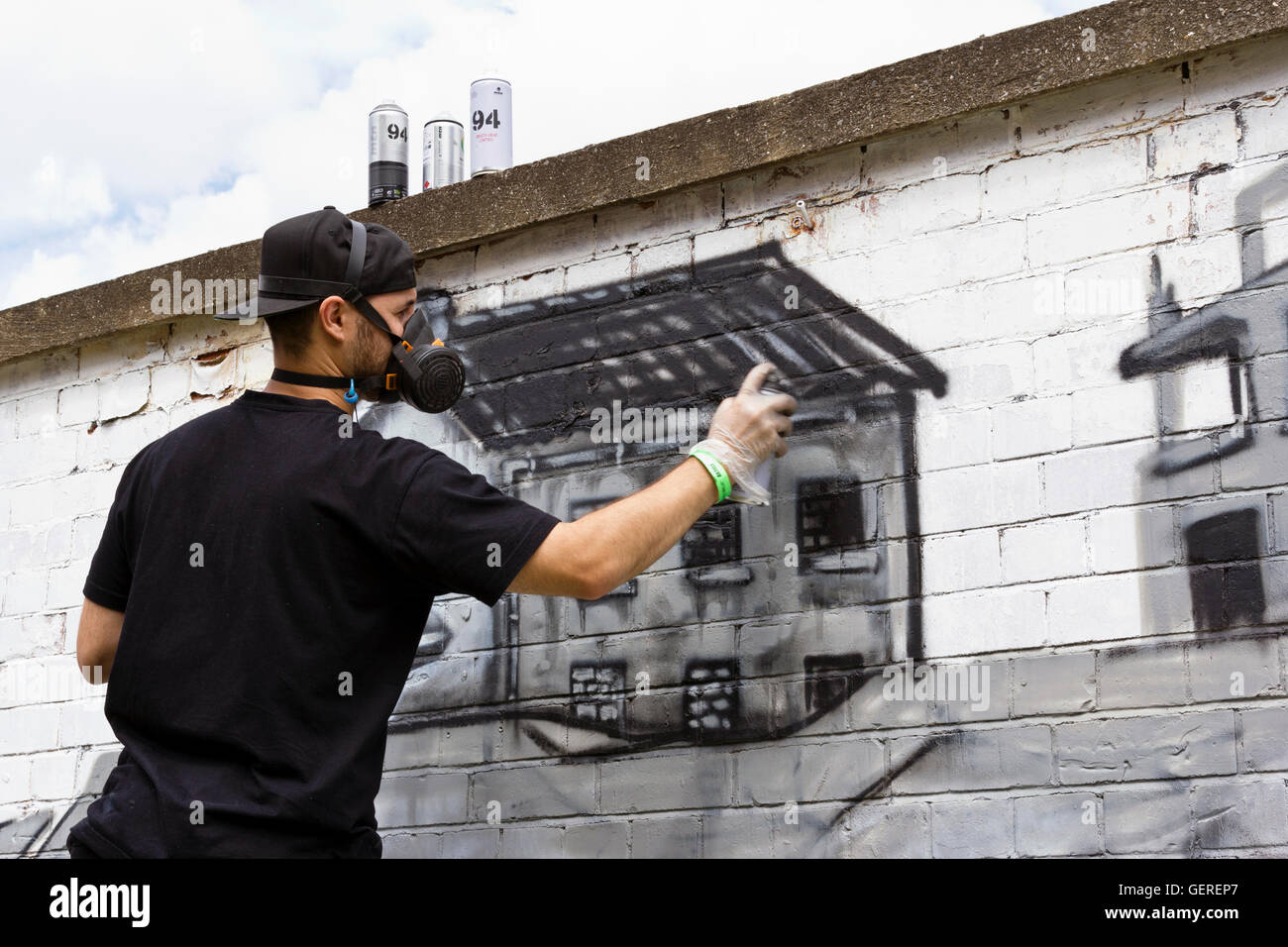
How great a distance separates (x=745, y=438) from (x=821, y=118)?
120cm

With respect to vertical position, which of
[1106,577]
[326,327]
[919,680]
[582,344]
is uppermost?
[582,344]

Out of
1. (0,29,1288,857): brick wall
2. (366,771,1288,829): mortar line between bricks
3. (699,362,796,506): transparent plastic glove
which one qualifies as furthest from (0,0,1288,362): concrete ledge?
(366,771,1288,829): mortar line between bricks

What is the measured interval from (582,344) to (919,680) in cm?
148

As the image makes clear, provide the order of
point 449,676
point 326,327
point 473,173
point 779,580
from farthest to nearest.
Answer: point 473,173 → point 449,676 → point 779,580 → point 326,327

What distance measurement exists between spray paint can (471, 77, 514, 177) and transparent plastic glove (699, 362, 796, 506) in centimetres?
187

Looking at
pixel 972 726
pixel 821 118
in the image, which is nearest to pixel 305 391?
pixel 821 118

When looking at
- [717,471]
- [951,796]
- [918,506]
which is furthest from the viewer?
[918,506]

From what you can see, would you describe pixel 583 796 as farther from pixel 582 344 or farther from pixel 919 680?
pixel 582 344

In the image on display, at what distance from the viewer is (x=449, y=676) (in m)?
4.14

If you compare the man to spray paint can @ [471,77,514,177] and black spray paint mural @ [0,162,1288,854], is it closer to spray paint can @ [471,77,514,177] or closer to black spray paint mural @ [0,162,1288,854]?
black spray paint mural @ [0,162,1288,854]

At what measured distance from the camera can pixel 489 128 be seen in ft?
15.0

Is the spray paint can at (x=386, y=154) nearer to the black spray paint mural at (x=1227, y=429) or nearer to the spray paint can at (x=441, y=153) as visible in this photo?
the spray paint can at (x=441, y=153)

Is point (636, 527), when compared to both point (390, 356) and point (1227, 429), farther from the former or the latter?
point (1227, 429)
